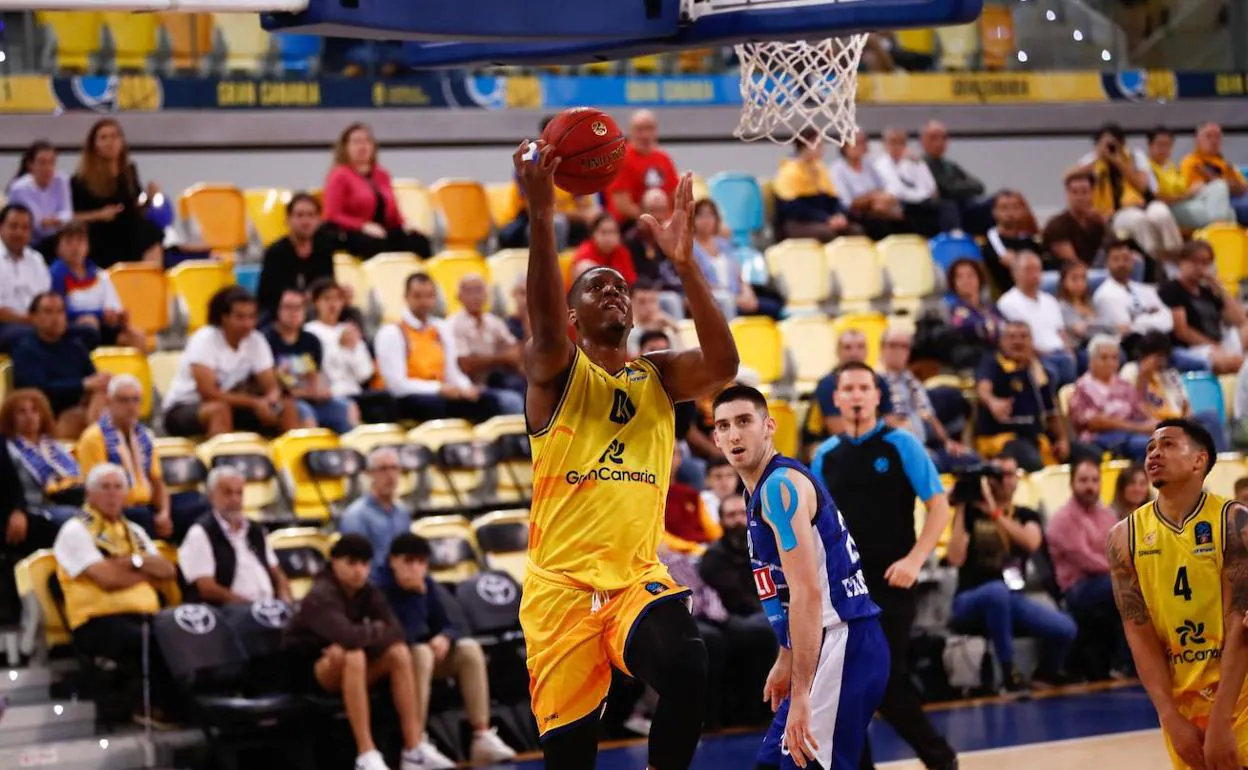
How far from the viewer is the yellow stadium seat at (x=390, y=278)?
11977 millimetres

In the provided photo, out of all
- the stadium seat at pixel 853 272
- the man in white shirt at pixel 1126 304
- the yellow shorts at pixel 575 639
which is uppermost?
the stadium seat at pixel 853 272

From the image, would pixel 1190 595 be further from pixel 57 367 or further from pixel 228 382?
pixel 57 367

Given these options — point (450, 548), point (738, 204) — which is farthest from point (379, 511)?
point (738, 204)

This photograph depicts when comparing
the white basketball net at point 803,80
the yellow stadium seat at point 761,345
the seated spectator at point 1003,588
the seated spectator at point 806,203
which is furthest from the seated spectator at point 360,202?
the white basketball net at point 803,80

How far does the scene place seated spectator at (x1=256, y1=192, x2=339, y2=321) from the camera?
11375 mm

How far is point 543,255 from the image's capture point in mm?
5137

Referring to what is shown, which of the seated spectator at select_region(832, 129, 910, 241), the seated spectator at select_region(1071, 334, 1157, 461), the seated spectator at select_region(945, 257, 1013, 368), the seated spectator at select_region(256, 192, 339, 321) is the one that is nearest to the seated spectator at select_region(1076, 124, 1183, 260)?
the seated spectator at select_region(832, 129, 910, 241)

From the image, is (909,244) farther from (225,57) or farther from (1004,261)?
(225,57)

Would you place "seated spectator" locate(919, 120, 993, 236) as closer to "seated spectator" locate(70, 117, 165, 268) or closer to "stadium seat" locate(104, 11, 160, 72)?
"stadium seat" locate(104, 11, 160, 72)

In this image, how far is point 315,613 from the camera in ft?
28.6

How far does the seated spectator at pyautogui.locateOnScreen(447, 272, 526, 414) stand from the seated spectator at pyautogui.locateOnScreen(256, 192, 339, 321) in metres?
0.74

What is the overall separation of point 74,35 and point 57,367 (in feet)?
13.4

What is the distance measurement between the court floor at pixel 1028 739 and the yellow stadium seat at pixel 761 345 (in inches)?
114

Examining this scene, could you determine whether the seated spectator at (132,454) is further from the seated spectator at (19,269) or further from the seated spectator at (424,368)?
the seated spectator at (424,368)
